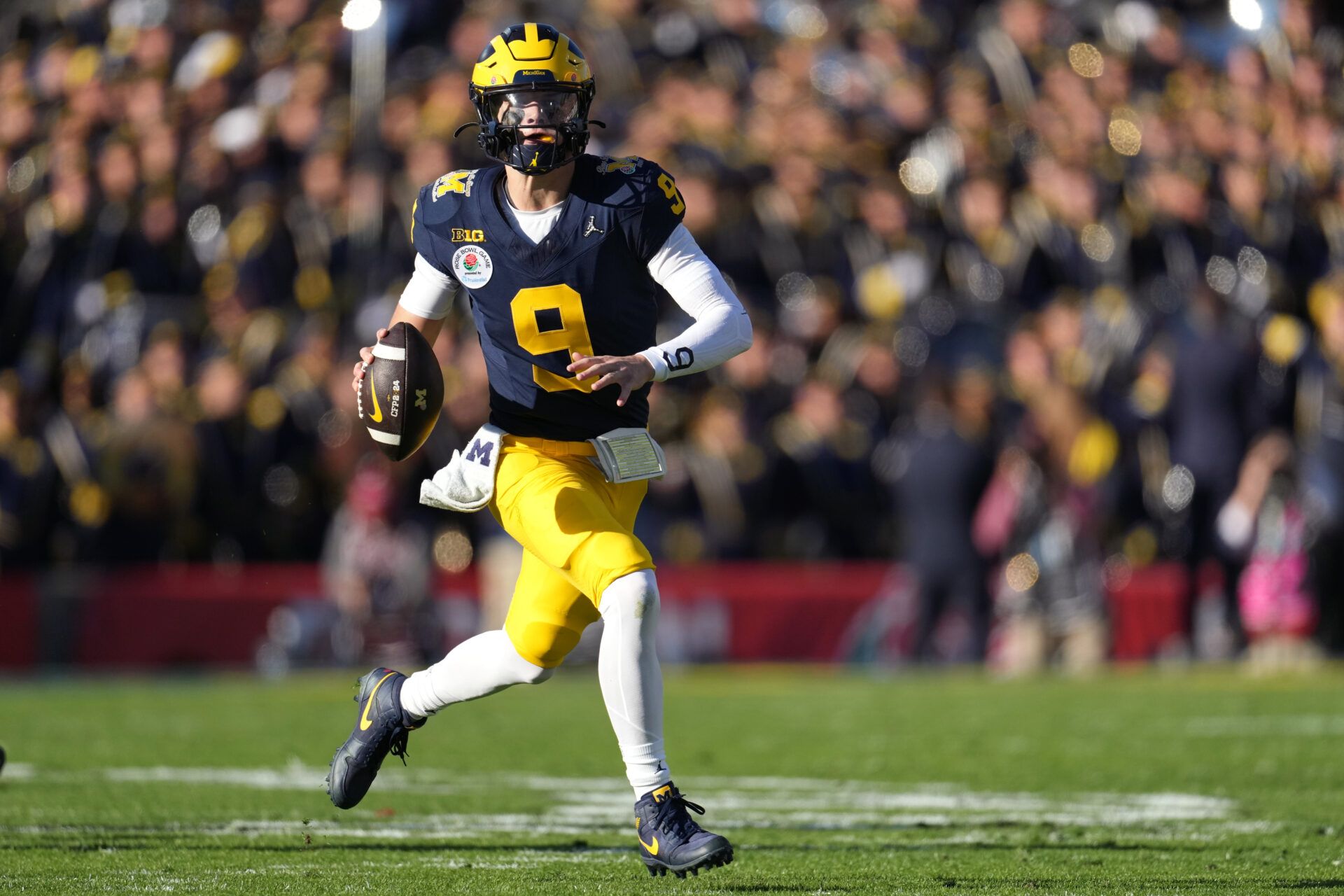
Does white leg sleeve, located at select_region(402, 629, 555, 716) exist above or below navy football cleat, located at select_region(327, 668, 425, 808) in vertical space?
above

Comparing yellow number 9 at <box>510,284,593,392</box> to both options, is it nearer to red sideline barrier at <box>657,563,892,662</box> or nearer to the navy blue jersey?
the navy blue jersey

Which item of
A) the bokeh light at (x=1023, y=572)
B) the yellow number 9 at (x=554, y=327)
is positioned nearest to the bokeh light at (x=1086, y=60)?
the bokeh light at (x=1023, y=572)

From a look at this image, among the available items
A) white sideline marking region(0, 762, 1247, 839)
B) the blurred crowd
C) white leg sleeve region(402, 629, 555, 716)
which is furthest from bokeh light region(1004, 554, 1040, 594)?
white leg sleeve region(402, 629, 555, 716)

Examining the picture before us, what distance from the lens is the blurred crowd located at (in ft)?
40.8

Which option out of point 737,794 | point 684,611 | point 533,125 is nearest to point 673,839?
point 533,125

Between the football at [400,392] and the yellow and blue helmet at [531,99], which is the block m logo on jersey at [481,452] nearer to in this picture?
the football at [400,392]

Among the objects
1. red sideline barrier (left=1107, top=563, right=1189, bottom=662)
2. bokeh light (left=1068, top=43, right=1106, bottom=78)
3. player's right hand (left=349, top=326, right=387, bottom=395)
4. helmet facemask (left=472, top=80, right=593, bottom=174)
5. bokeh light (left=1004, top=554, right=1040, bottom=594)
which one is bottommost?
red sideline barrier (left=1107, top=563, right=1189, bottom=662)

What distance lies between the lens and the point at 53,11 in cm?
1413

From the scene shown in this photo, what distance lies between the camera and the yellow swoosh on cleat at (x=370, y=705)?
5.39 metres

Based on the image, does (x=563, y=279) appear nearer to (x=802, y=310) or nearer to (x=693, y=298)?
(x=693, y=298)

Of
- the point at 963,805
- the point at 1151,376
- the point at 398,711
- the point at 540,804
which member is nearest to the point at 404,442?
the point at 398,711

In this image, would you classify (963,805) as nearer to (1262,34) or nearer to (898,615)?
(898,615)

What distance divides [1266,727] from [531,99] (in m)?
5.37

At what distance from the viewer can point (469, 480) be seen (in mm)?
5148
